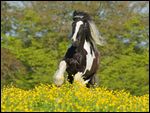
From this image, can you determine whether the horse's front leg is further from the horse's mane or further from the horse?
the horse's mane

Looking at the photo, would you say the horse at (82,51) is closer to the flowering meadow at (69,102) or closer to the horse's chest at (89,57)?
the horse's chest at (89,57)

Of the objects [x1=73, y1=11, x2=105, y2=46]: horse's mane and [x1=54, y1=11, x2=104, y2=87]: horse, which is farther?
[x1=73, y1=11, x2=105, y2=46]: horse's mane

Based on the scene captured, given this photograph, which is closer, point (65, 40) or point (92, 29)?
point (92, 29)

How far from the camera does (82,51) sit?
12.9 meters

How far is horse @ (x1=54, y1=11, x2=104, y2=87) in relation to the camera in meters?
12.8

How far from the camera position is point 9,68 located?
33812 millimetres

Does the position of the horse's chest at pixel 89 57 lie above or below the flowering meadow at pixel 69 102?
below

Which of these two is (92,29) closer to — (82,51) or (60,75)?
(82,51)

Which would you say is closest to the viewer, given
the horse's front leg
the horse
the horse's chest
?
the horse's front leg

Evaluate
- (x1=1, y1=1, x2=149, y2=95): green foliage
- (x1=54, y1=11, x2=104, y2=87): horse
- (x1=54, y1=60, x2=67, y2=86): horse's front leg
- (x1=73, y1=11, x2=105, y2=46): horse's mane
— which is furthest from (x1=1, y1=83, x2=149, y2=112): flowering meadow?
(x1=1, y1=1, x2=149, y2=95): green foliage

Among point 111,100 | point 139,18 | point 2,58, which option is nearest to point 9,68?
point 2,58

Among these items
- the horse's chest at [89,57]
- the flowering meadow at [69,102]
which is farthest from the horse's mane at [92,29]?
the flowering meadow at [69,102]

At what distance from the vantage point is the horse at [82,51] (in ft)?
41.9

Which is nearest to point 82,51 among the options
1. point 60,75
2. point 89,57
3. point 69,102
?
point 89,57
